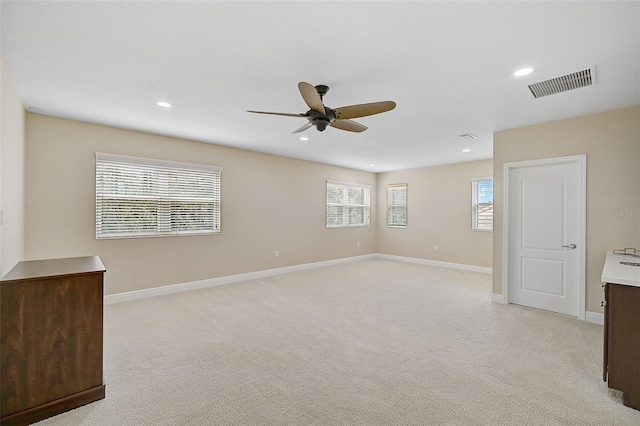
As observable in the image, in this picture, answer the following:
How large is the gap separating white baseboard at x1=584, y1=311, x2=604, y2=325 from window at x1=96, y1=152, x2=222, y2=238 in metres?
5.60

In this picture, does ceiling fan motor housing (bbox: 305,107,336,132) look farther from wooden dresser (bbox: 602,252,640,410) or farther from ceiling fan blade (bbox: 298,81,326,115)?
wooden dresser (bbox: 602,252,640,410)

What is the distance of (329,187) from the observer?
748 centimetres

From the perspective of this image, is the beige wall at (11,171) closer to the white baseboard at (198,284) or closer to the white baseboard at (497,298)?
the white baseboard at (198,284)

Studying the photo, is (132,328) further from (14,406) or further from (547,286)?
(547,286)

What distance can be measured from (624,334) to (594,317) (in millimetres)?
1967

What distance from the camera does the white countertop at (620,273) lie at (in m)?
2.02

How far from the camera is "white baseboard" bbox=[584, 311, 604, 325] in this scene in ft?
11.6

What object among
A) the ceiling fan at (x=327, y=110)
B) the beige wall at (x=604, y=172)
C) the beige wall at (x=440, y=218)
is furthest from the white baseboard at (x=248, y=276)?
the ceiling fan at (x=327, y=110)

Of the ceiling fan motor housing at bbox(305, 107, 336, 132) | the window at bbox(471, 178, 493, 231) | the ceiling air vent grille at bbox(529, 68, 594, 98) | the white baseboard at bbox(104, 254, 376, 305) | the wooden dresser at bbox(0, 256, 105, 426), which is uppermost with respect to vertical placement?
the ceiling air vent grille at bbox(529, 68, 594, 98)

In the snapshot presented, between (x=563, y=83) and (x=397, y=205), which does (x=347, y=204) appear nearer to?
(x=397, y=205)

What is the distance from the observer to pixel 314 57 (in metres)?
2.33

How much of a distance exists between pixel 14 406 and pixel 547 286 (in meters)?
5.53

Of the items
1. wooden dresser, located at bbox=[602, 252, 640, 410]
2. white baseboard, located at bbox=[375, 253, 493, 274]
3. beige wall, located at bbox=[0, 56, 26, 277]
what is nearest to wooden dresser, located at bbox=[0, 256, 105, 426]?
beige wall, located at bbox=[0, 56, 26, 277]

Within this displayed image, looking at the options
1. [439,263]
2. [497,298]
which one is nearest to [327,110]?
[497,298]
